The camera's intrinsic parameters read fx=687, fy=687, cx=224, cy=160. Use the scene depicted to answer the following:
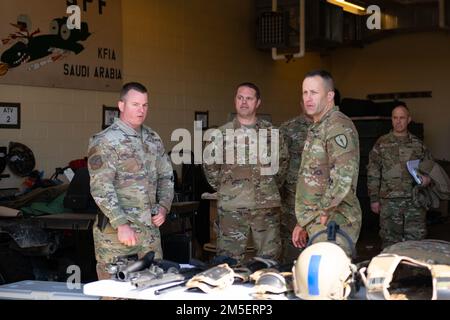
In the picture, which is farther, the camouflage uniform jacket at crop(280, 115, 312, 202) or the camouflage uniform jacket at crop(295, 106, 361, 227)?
the camouflage uniform jacket at crop(280, 115, 312, 202)

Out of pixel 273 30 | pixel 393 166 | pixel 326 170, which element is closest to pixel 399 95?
pixel 273 30

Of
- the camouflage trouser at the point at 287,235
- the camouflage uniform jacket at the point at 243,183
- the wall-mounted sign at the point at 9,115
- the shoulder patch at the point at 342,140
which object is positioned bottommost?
the camouflage trouser at the point at 287,235

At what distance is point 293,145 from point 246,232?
2.97 ft

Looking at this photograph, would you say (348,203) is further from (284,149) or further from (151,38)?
(151,38)

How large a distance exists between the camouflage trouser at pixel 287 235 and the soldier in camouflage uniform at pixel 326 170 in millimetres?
1347

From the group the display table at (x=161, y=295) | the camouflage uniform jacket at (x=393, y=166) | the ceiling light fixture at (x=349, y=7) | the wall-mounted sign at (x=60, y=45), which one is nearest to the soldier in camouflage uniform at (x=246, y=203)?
the display table at (x=161, y=295)

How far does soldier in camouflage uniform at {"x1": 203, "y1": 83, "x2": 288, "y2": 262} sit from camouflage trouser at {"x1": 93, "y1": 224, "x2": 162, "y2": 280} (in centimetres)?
82

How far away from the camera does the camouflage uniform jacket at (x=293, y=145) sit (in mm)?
5203

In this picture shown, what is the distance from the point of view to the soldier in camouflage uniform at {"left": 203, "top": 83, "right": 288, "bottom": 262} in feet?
15.5

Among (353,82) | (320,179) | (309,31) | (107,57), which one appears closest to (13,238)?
(320,179)

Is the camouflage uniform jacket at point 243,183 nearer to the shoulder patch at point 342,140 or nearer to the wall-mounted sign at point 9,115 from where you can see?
the shoulder patch at point 342,140

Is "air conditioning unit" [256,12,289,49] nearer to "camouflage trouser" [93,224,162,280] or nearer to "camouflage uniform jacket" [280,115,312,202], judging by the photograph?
"camouflage uniform jacket" [280,115,312,202]

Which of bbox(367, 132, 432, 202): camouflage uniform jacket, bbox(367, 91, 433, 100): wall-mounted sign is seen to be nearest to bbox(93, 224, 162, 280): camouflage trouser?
bbox(367, 132, 432, 202): camouflage uniform jacket

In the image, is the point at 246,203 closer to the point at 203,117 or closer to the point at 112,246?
the point at 112,246
